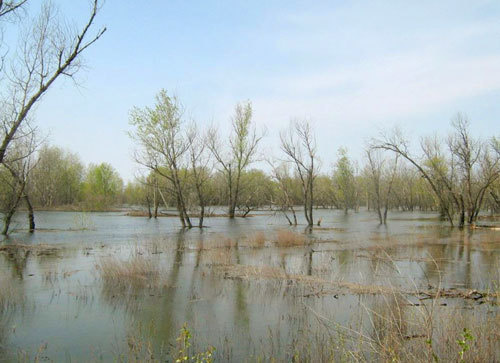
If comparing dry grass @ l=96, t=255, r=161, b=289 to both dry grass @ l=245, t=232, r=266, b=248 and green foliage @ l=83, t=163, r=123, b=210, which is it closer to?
dry grass @ l=245, t=232, r=266, b=248

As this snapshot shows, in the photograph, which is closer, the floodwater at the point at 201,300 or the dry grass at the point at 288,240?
the floodwater at the point at 201,300

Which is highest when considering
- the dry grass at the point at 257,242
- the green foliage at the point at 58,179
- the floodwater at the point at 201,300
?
the green foliage at the point at 58,179

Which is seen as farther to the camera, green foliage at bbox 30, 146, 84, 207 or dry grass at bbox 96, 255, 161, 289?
green foliage at bbox 30, 146, 84, 207

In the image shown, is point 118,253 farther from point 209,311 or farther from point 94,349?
point 94,349

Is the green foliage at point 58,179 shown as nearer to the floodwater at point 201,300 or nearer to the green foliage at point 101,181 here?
the green foliage at point 101,181

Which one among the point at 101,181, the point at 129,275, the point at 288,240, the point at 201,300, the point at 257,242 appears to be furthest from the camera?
the point at 101,181

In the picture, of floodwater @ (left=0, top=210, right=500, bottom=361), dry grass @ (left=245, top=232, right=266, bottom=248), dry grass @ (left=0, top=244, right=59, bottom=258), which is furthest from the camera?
dry grass @ (left=245, top=232, right=266, bottom=248)

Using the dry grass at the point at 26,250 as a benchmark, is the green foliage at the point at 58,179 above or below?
above

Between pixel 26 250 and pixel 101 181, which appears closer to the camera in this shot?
pixel 26 250

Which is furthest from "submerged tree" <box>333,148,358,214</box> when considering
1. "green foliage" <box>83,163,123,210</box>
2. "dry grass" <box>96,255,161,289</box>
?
"dry grass" <box>96,255,161,289</box>

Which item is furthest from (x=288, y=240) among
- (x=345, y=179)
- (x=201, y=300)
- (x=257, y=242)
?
(x=345, y=179)

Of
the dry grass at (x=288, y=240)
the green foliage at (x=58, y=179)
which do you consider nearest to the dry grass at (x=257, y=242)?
the dry grass at (x=288, y=240)

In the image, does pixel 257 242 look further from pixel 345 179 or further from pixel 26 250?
pixel 345 179

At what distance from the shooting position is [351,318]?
799cm
